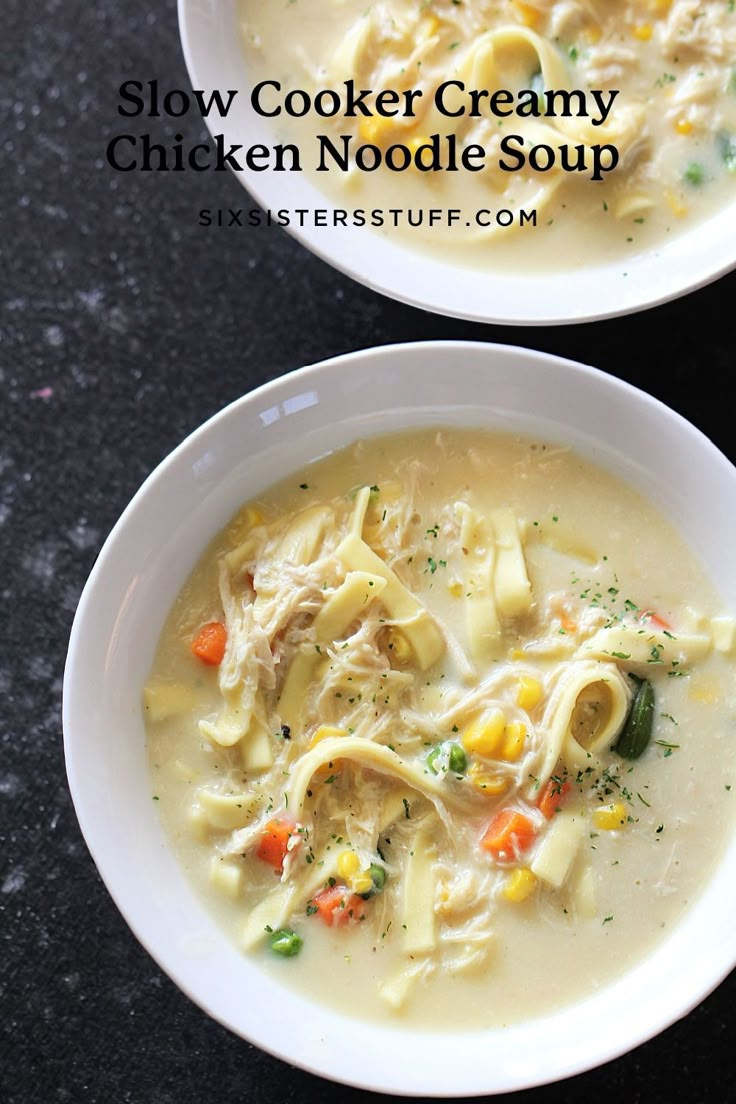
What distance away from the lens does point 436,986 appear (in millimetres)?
3217

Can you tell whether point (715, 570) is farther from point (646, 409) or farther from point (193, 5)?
point (193, 5)

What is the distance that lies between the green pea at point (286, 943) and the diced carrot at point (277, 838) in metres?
0.17

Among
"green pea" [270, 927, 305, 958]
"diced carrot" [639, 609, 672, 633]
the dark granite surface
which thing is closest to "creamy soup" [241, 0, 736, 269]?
the dark granite surface

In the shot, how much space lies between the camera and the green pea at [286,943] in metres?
3.22

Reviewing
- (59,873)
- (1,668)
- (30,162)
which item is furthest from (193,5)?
(59,873)

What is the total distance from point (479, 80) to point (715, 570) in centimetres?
148

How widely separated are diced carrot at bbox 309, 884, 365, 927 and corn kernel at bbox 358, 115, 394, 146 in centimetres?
202

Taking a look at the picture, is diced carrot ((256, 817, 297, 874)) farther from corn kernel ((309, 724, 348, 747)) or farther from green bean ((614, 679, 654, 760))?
green bean ((614, 679, 654, 760))

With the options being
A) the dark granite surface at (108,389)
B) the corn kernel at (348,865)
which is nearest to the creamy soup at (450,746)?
the corn kernel at (348,865)

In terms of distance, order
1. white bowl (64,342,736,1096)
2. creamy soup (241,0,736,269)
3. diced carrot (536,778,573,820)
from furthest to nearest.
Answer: creamy soup (241,0,736,269) < diced carrot (536,778,573,820) < white bowl (64,342,736,1096)

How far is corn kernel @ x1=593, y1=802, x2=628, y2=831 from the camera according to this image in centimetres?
324

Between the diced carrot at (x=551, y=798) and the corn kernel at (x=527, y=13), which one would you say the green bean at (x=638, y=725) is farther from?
the corn kernel at (x=527, y=13)

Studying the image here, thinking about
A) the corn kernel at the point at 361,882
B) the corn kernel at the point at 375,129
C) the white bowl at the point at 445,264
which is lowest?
the corn kernel at the point at 361,882

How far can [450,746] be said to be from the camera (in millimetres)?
3242
